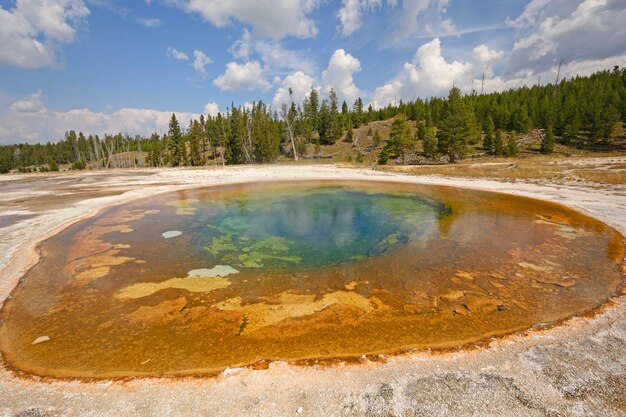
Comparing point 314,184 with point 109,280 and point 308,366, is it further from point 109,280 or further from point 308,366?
point 308,366

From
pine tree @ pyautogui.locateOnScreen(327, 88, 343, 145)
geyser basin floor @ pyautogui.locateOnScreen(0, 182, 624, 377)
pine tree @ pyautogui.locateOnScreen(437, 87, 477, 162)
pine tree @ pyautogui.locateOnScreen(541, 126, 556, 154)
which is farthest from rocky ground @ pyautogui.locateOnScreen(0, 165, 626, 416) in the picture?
pine tree @ pyautogui.locateOnScreen(327, 88, 343, 145)

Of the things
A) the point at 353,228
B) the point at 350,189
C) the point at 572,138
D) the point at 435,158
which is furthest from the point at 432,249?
the point at 572,138

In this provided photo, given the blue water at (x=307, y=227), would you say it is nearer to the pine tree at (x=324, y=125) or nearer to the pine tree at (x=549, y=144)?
the pine tree at (x=549, y=144)

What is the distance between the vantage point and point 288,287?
8000 millimetres

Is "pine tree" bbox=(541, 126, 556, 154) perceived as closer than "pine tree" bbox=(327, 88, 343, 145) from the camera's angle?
Yes

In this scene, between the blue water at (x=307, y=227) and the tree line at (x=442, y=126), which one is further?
the tree line at (x=442, y=126)

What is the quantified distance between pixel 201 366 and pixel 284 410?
1799 millimetres

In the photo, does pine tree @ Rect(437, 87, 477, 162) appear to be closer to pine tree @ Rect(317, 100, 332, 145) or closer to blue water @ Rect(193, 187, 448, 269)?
blue water @ Rect(193, 187, 448, 269)

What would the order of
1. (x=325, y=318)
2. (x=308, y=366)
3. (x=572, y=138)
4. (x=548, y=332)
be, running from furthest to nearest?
(x=572, y=138)
(x=325, y=318)
(x=548, y=332)
(x=308, y=366)

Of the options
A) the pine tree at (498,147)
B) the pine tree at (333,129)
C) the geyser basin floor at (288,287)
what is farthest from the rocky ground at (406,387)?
the pine tree at (333,129)

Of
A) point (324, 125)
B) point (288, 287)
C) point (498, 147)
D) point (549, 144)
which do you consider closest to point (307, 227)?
point (288, 287)

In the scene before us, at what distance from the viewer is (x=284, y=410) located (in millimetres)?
3982

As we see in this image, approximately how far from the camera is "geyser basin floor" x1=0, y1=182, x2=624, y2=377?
556 centimetres

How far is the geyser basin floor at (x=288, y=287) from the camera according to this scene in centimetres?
556
